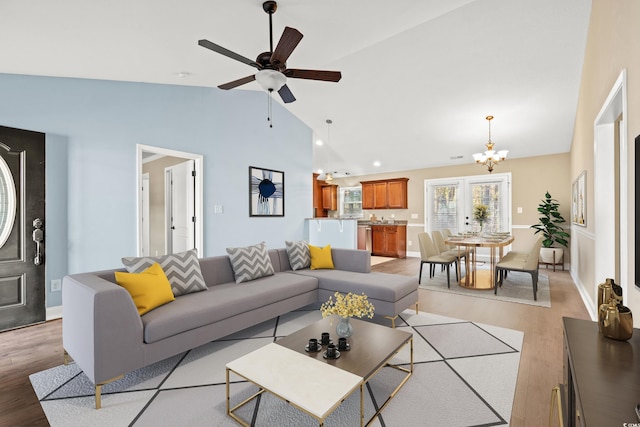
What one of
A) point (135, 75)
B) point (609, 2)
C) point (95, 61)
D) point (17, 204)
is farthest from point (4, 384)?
point (609, 2)

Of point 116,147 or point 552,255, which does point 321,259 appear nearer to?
point 116,147

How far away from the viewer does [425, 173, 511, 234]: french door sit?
7.10 m

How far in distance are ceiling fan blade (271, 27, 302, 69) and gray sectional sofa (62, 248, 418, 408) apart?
2036mm

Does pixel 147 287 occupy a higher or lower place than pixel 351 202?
lower

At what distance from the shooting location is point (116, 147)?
376 centimetres

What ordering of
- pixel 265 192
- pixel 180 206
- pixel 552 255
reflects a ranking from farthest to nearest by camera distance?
pixel 552 255 < pixel 265 192 < pixel 180 206

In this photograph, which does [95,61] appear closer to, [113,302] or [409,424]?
[113,302]

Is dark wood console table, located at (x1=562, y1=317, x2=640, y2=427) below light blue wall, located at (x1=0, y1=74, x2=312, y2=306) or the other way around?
below

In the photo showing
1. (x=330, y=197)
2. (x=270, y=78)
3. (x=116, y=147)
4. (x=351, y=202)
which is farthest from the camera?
(x=330, y=197)

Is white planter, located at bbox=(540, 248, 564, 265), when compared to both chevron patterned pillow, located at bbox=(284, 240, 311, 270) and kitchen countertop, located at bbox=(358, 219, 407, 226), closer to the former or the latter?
kitchen countertop, located at bbox=(358, 219, 407, 226)

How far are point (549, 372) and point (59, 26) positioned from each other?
4401mm

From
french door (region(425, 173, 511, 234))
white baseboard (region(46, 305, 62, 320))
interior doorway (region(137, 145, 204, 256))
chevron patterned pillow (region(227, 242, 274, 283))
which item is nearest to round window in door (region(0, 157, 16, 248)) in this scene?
white baseboard (region(46, 305, 62, 320))

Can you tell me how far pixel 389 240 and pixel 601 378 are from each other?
285 inches

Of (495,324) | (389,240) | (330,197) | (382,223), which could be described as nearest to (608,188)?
(495,324)
